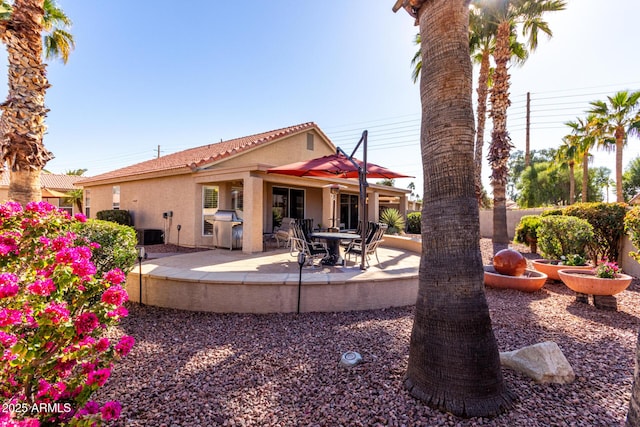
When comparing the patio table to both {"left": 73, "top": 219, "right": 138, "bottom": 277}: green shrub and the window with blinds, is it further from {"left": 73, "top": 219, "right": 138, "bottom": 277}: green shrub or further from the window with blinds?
the window with blinds

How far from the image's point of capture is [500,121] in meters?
10.6

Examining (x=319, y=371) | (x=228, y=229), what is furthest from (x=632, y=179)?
(x=319, y=371)

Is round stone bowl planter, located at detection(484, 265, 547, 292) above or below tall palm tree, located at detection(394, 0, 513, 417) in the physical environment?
below

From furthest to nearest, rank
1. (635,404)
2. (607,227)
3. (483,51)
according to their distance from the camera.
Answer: (483,51)
(607,227)
(635,404)

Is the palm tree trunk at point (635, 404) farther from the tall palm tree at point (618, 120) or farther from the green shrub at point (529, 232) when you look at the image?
the tall palm tree at point (618, 120)

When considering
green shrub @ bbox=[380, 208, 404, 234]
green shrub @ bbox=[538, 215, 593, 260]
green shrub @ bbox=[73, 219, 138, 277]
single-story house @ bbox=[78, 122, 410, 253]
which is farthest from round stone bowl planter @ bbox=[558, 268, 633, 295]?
green shrub @ bbox=[380, 208, 404, 234]

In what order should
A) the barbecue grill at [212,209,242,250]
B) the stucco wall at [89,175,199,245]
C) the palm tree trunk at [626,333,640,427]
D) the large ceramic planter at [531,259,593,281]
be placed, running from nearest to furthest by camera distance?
the palm tree trunk at [626,333,640,427] → the large ceramic planter at [531,259,593,281] → the barbecue grill at [212,209,242,250] → the stucco wall at [89,175,199,245]

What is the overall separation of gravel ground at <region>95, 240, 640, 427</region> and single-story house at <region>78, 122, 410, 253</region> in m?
4.87

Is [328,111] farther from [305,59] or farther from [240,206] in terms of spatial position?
[240,206]

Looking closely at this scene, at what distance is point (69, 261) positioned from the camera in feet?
6.75

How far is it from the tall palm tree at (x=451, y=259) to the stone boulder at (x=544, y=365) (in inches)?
23.9

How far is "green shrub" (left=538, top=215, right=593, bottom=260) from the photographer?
7840 mm

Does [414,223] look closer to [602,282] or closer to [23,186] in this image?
[602,282]

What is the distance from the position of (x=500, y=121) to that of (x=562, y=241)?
4884 millimetres
